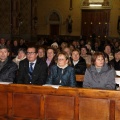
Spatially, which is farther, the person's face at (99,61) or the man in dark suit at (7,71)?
the man in dark suit at (7,71)

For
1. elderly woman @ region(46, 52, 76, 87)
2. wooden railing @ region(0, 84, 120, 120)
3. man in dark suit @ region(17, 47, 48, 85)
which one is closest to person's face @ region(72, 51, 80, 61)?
man in dark suit @ region(17, 47, 48, 85)

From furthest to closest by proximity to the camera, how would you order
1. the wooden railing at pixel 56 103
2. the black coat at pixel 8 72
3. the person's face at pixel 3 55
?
the person's face at pixel 3 55
the black coat at pixel 8 72
the wooden railing at pixel 56 103

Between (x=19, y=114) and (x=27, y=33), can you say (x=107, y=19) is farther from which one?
(x=19, y=114)

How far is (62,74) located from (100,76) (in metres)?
0.73

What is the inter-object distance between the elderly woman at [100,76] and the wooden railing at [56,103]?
723 millimetres

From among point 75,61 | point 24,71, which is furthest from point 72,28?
point 24,71

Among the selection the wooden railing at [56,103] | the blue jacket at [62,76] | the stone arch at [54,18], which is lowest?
the wooden railing at [56,103]

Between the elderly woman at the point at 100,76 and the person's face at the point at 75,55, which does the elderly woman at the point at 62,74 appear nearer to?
Answer: the elderly woman at the point at 100,76

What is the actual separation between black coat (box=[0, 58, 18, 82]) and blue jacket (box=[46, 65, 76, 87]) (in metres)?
0.79

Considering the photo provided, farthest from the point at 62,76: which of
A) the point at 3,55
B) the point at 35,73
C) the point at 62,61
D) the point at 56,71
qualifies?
the point at 3,55

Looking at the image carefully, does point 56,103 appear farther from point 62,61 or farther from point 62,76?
point 62,61

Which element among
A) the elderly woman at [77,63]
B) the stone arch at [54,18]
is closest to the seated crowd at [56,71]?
the elderly woman at [77,63]

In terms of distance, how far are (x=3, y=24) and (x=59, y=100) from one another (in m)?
14.6

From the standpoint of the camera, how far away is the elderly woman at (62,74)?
566 centimetres
